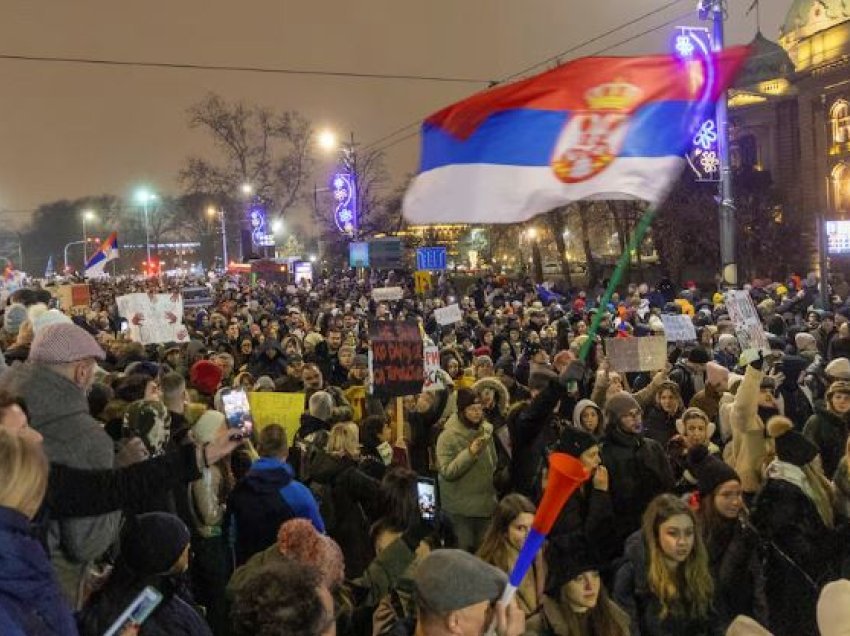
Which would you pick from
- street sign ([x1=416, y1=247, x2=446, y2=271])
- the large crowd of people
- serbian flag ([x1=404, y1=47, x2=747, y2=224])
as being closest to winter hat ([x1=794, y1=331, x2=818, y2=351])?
the large crowd of people

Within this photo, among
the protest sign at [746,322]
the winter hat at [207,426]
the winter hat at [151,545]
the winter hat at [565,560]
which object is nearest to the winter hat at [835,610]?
the winter hat at [565,560]

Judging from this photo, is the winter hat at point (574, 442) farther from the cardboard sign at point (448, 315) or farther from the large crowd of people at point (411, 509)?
the cardboard sign at point (448, 315)

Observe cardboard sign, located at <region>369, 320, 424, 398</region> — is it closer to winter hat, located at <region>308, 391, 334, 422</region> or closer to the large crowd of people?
the large crowd of people

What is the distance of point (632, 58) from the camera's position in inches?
222

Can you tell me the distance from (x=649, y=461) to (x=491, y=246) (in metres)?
65.8

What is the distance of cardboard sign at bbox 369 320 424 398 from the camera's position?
8.65 m

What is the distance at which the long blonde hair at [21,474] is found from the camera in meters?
2.56

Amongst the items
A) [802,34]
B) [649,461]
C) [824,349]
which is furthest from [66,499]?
[802,34]

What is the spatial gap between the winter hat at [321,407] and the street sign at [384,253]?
115 feet

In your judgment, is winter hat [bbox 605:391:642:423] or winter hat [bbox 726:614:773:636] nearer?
winter hat [bbox 726:614:773:636]

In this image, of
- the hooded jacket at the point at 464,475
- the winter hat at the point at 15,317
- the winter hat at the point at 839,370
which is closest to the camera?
the hooded jacket at the point at 464,475

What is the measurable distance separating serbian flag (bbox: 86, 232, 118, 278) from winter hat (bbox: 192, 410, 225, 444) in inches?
578

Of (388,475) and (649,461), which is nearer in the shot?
(388,475)

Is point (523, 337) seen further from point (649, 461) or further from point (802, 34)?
point (802, 34)
